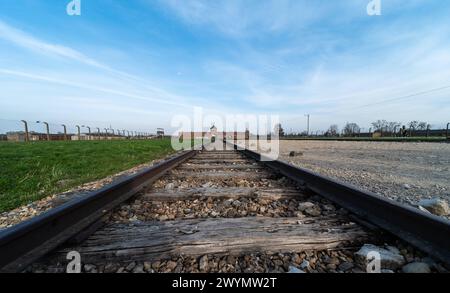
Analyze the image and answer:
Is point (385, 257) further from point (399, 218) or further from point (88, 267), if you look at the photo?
point (88, 267)

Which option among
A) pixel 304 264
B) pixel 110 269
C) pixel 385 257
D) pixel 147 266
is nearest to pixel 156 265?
pixel 147 266

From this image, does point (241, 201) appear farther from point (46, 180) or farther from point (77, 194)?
point (46, 180)

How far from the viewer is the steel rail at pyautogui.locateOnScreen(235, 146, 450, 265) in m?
1.16

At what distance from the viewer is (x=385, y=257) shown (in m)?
1.12

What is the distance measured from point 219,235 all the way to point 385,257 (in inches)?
35.0

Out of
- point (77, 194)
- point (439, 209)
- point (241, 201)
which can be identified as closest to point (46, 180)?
point (77, 194)

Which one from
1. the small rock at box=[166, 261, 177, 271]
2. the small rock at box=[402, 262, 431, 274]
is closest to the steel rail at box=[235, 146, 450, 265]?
the small rock at box=[402, 262, 431, 274]

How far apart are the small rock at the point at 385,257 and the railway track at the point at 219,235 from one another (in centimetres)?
3

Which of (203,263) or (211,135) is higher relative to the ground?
(211,135)

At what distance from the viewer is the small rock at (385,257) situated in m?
1.09

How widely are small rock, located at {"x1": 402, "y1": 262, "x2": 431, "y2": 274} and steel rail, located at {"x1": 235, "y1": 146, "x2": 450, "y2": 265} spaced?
11cm

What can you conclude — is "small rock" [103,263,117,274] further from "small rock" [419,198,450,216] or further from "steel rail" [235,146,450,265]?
"small rock" [419,198,450,216]

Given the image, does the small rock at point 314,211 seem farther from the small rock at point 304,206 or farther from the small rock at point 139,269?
the small rock at point 139,269
